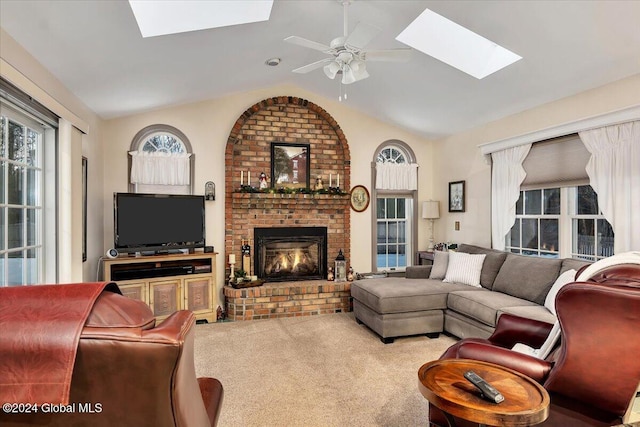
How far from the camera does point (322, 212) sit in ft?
18.2

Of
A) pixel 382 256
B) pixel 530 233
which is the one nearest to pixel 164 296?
pixel 382 256

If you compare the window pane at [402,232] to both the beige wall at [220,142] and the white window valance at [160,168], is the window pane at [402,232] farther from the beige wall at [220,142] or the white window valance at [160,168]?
the white window valance at [160,168]

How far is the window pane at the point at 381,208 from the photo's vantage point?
5.92 meters

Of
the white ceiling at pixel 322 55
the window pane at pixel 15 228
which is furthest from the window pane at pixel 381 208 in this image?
the window pane at pixel 15 228

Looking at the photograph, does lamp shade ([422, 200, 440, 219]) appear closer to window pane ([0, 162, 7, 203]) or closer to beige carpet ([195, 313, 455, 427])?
beige carpet ([195, 313, 455, 427])

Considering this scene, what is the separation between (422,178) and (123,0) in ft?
15.7

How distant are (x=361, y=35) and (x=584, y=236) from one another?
10.2 ft

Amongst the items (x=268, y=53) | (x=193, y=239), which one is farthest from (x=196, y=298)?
(x=268, y=53)

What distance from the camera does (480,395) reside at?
1530 millimetres

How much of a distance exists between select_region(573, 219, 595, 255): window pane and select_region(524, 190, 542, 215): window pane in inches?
18.5

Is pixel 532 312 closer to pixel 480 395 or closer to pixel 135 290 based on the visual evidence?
pixel 480 395

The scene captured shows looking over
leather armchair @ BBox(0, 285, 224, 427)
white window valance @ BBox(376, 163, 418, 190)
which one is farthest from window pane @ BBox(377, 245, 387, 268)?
leather armchair @ BBox(0, 285, 224, 427)

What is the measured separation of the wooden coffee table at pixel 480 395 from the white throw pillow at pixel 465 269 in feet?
8.65

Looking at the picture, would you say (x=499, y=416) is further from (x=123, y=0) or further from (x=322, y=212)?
(x=322, y=212)
